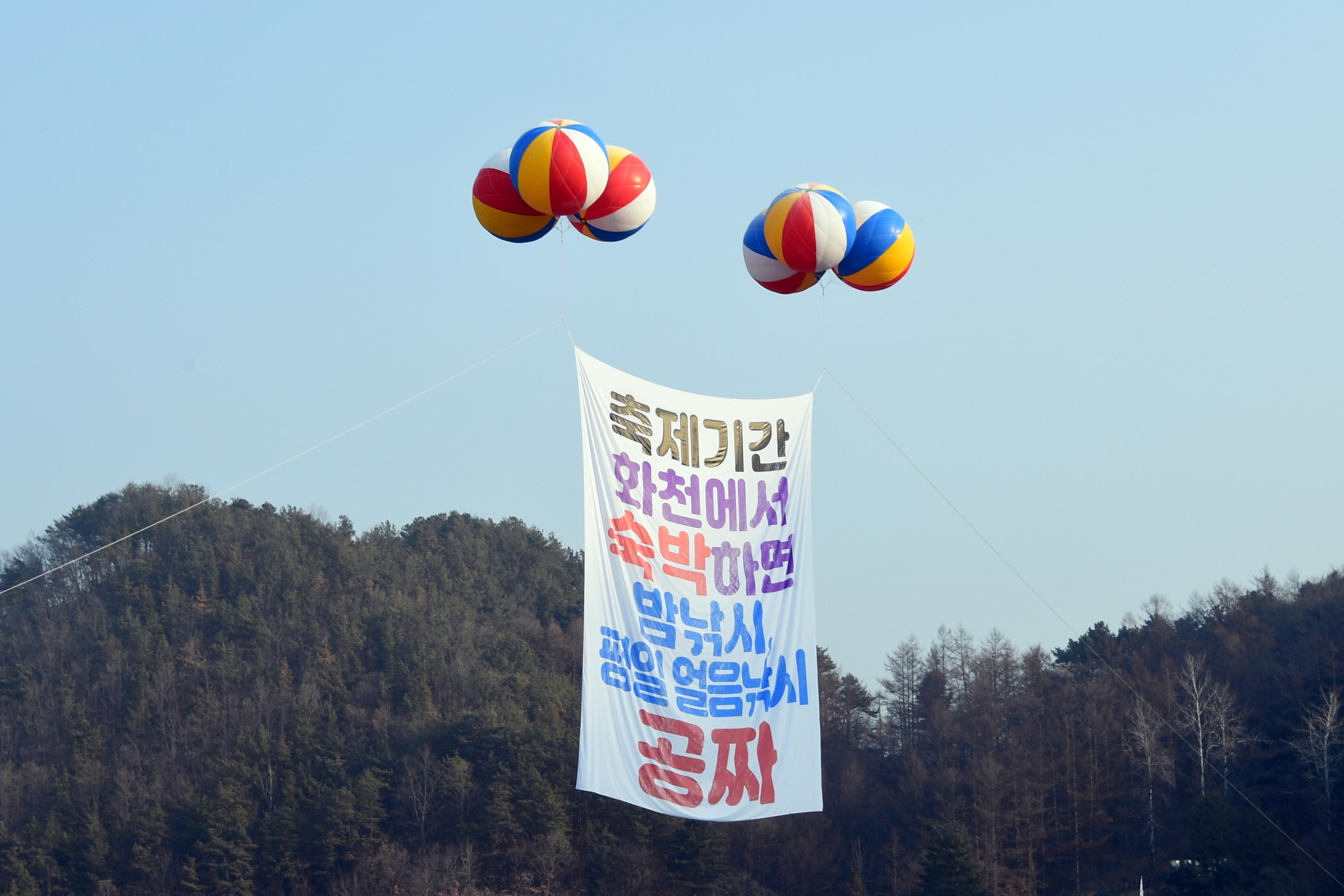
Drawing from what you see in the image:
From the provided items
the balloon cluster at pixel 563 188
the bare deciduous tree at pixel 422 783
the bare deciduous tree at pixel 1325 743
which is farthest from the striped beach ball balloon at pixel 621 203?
the bare deciduous tree at pixel 422 783

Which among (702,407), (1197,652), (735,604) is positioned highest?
(1197,652)

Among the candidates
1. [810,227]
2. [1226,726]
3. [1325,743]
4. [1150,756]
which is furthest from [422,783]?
[810,227]

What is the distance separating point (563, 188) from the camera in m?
9.59

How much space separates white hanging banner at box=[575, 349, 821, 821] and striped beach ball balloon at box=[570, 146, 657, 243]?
1179 mm

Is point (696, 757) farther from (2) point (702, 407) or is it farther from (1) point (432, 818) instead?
(1) point (432, 818)

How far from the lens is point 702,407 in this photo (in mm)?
9719

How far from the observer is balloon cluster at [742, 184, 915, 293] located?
10.2m

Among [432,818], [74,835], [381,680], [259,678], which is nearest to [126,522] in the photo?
[259,678]

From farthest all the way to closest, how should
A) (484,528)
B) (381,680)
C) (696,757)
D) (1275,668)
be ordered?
(484,528)
(381,680)
(1275,668)
(696,757)

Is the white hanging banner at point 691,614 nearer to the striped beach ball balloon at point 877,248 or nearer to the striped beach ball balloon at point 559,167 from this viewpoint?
the striped beach ball balloon at point 559,167

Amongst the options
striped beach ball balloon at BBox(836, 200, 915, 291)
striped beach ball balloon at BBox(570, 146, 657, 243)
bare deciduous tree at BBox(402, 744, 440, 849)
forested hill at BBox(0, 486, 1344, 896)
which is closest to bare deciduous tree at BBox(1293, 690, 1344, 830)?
forested hill at BBox(0, 486, 1344, 896)

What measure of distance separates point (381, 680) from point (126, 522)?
870 inches

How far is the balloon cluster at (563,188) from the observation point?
9.58m

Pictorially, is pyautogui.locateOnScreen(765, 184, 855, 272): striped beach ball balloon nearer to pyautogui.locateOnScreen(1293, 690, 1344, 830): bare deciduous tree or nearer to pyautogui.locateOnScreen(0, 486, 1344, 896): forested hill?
pyautogui.locateOnScreen(0, 486, 1344, 896): forested hill
